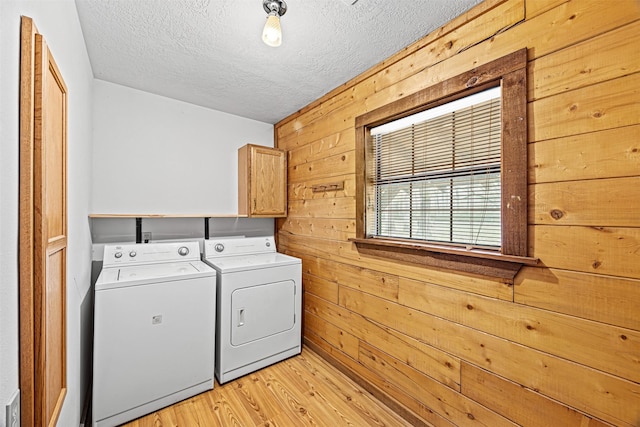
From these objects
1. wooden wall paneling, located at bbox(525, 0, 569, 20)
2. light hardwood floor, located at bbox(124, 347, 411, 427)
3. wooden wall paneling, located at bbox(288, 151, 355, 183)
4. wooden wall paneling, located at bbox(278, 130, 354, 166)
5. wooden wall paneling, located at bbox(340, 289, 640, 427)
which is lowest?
light hardwood floor, located at bbox(124, 347, 411, 427)

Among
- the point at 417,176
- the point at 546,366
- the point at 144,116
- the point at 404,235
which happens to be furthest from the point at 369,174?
the point at 144,116

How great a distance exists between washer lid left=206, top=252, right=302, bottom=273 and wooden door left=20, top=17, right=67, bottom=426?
3.73 ft

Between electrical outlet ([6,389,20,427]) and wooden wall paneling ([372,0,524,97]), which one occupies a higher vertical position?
wooden wall paneling ([372,0,524,97])

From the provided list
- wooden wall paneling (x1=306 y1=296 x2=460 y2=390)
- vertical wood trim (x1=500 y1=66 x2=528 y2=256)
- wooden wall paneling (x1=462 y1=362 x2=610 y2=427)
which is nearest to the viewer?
wooden wall paneling (x1=462 y1=362 x2=610 y2=427)

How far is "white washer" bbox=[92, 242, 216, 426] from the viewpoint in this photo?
5.51 ft

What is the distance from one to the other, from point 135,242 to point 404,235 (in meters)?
2.22

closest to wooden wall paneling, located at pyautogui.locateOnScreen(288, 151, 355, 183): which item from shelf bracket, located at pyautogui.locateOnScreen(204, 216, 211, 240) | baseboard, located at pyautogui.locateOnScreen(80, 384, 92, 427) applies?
shelf bracket, located at pyautogui.locateOnScreen(204, 216, 211, 240)

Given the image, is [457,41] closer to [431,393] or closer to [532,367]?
[532,367]

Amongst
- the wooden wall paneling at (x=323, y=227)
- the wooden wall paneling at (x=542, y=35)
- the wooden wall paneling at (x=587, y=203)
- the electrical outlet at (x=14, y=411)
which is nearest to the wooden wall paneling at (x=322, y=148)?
the wooden wall paneling at (x=323, y=227)

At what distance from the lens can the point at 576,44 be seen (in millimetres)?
1141

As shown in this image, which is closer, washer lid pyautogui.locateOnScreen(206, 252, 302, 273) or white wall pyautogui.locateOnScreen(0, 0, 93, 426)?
white wall pyautogui.locateOnScreen(0, 0, 93, 426)

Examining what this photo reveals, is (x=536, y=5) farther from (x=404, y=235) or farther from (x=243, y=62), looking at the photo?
(x=243, y=62)

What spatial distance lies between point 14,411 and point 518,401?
70.8 inches

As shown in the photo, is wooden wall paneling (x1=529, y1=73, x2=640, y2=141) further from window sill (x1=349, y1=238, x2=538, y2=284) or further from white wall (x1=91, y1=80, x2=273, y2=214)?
white wall (x1=91, y1=80, x2=273, y2=214)
